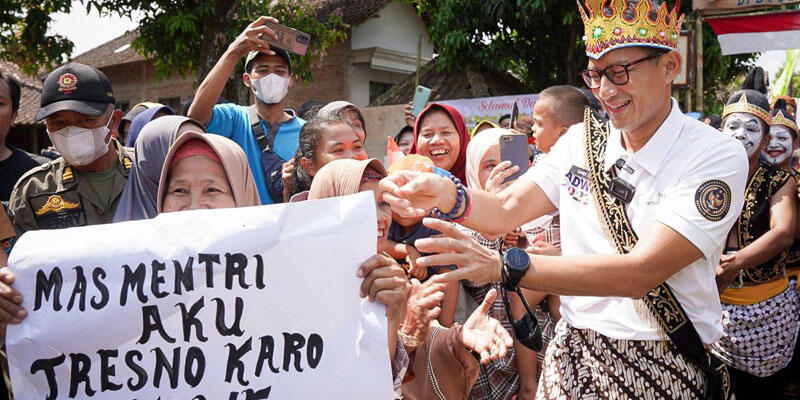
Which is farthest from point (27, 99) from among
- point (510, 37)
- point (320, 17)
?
point (510, 37)

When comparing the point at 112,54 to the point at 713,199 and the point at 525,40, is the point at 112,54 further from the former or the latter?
the point at 713,199

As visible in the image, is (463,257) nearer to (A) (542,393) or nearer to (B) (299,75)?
(A) (542,393)

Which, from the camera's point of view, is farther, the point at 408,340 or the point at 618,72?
the point at 408,340

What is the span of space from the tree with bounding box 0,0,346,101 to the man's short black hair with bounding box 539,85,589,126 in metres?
9.36

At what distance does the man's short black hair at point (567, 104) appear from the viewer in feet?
14.7

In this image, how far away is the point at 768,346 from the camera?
476 centimetres

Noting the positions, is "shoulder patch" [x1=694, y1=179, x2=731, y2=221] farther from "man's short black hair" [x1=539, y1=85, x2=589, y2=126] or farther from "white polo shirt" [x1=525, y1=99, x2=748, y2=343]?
"man's short black hair" [x1=539, y1=85, x2=589, y2=126]

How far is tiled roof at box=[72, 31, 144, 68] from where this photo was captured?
82.9 feet

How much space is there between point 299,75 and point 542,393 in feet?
42.2

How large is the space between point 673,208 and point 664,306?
37 centimetres

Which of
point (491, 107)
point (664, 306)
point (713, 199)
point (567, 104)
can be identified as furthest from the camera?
point (491, 107)

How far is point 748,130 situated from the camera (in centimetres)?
496

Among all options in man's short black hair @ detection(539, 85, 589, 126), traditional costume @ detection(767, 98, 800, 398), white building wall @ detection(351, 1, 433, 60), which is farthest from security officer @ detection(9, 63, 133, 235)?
white building wall @ detection(351, 1, 433, 60)

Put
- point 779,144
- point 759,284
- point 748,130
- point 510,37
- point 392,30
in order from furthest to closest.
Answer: point 392,30 < point 510,37 < point 779,144 < point 748,130 < point 759,284
